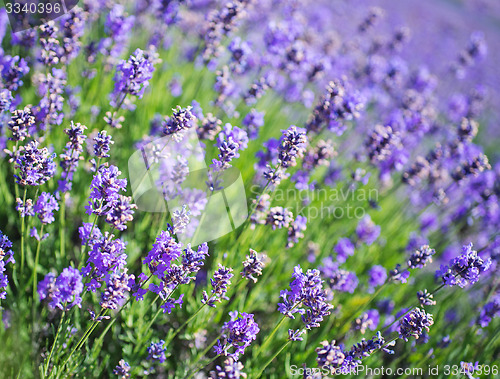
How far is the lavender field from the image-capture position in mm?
2051

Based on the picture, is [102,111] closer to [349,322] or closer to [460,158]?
[349,322]

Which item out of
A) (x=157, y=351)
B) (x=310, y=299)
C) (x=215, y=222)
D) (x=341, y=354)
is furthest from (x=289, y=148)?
(x=215, y=222)

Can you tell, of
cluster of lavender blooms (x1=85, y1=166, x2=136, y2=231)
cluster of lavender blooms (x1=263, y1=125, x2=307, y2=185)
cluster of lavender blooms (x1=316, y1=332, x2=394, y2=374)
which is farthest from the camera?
cluster of lavender blooms (x1=263, y1=125, x2=307, y2=185)

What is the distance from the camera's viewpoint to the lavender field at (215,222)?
2051 millimetres

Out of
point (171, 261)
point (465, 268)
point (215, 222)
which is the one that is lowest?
point (215, 222)

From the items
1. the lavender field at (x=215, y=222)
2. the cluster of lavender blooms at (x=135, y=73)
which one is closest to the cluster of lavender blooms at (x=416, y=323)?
the lavender field at (x=215, y=222)

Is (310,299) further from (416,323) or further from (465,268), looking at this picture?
(465,268)

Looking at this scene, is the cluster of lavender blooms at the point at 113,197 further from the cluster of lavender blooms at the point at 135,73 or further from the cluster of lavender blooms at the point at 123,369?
the cluster of lavender blooms at the point at 123,369

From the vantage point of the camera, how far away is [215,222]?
3617mm

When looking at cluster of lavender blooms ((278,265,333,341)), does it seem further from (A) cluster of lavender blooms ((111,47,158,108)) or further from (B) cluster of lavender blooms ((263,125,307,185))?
(A) cluster of lavender blooms ((111,47,158,108))

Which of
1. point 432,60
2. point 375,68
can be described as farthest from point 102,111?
point 432,60

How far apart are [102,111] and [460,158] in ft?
13.0

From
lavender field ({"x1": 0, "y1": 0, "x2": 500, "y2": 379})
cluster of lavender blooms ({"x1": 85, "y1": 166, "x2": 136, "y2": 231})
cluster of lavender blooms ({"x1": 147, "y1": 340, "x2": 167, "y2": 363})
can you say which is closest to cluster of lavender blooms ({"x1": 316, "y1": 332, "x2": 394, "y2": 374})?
lavender field ({"x1": 0, "y1": 0, "x2": 500, "y2": 379})

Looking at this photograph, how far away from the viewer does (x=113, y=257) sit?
1.92 metres
